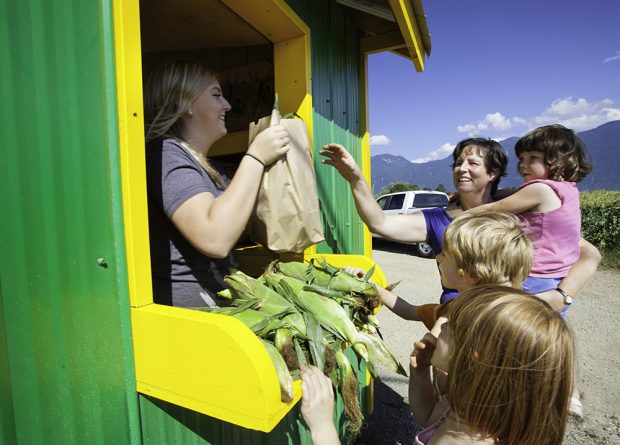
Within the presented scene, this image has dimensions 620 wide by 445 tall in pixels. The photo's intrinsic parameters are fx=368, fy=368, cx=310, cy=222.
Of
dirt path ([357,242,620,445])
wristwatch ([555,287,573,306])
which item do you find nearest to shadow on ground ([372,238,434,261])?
dirt path ([357,242,620,445])

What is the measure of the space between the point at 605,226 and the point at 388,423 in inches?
388

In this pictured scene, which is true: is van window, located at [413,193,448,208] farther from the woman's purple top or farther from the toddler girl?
the toddler girl

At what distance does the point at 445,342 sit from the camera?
1325 millimetres

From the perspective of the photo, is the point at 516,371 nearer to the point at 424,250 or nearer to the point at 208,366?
the point at 208,366

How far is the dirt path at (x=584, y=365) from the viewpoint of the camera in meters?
3.69

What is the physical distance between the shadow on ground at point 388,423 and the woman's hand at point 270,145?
10.1 feet

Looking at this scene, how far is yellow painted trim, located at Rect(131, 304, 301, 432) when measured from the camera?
972 mm

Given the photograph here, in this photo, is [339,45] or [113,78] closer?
[113,78]

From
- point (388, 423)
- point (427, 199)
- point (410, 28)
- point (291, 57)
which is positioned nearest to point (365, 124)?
point (410, 28)

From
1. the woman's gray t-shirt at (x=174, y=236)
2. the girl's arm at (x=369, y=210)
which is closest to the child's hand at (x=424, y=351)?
the woman's gray t-shirt at (x=174, y=236)

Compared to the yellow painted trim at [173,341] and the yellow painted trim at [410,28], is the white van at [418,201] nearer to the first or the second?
the yellow painted trim at [410,28]

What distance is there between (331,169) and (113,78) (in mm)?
2149

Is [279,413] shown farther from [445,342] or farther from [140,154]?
[140,154]

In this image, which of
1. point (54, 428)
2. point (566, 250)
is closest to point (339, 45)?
point (566, 250)
